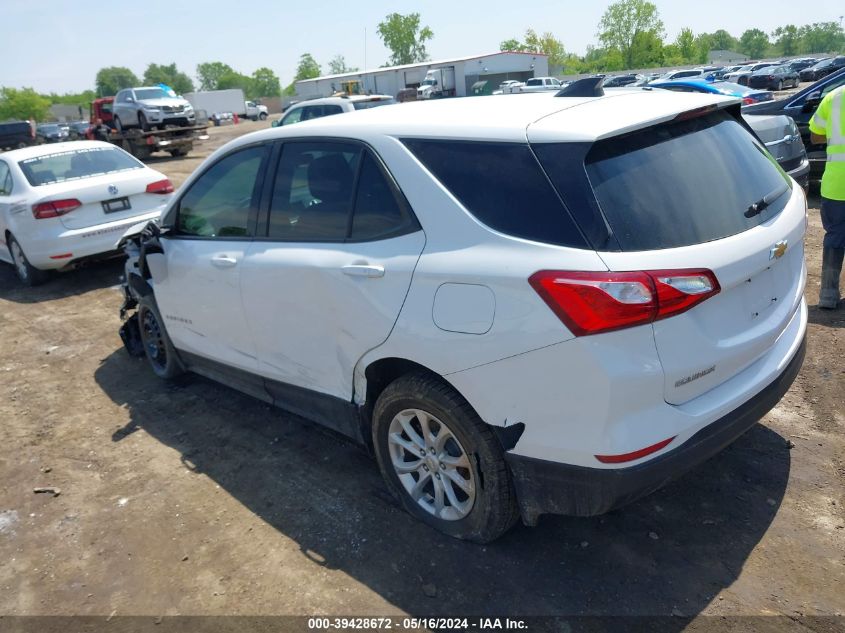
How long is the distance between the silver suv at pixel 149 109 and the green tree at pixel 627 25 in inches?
3449

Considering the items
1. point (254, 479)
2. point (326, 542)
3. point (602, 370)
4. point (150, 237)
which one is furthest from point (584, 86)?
point (150, 237)

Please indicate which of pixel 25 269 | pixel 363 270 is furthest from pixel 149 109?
pixel 363 270

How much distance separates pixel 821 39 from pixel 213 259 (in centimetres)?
18125

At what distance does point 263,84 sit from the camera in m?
161

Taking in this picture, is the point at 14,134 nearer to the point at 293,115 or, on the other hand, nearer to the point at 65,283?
the point at 293,115

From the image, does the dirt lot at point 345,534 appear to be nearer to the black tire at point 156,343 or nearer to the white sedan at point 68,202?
the black tire at point 156,343

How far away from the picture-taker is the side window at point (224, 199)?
151 inches

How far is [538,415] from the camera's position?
2.48 meters

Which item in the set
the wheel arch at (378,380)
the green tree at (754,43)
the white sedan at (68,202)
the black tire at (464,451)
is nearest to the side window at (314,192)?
the wheel arch at (378,380)

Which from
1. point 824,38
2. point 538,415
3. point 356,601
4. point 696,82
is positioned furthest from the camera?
point 824,38

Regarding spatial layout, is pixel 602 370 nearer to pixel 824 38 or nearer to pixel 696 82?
pixel 696 82

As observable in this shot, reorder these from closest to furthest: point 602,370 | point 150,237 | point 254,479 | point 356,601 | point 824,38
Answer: point 602,370 < point 356,601 < point 254,479 < point 150,237 < point 824,38

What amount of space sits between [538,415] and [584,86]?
1.72 metres

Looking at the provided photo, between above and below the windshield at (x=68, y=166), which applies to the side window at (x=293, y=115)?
below
